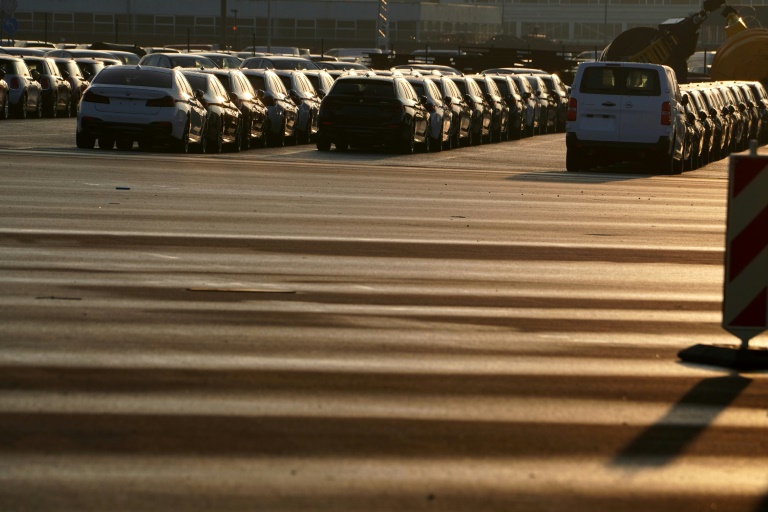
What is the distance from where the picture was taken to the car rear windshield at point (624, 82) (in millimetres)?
30172

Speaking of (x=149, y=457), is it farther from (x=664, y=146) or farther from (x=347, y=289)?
(x=664, y=146)

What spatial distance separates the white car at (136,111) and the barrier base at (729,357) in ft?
68.0

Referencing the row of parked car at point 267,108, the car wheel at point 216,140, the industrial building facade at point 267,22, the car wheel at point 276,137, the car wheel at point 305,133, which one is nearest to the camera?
the row of parked car at point 267,108

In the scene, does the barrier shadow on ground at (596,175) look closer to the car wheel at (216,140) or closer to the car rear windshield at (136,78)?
the car wheel at (216,140)

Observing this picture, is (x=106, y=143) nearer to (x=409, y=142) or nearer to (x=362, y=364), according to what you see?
(x=409, y=142)

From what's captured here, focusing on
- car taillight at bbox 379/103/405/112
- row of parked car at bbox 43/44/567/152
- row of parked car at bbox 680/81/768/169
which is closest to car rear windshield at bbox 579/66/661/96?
row of parked car at bbox 680/81/768/169

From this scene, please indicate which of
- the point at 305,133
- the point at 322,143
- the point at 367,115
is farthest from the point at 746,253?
the point at 305,133

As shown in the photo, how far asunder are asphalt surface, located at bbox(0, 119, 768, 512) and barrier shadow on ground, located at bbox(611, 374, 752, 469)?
2 centimetres

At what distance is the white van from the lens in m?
30.0

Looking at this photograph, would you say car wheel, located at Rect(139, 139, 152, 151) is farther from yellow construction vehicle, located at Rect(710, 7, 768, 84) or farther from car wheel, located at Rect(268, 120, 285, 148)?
yellow construction vehicle, located at Rect(710, 7, 768, 84)

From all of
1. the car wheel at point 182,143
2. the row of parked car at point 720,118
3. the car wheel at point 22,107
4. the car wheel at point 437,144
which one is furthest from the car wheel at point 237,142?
the car wheel at point 22,107

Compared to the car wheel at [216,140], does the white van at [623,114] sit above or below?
above

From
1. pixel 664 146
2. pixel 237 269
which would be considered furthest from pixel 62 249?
pixel 664 146

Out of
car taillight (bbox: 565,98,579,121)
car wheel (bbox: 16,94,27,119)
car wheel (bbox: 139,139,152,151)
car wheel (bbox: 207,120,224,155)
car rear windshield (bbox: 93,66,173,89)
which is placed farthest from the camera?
car wheel (bbox: 16,94,27,119)
